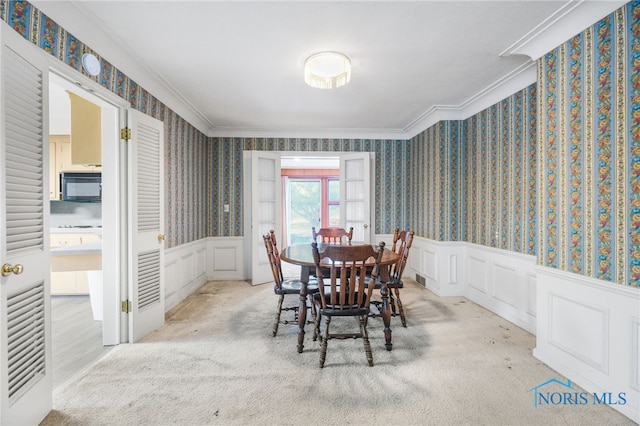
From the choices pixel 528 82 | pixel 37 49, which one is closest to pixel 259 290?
pixel 37 49

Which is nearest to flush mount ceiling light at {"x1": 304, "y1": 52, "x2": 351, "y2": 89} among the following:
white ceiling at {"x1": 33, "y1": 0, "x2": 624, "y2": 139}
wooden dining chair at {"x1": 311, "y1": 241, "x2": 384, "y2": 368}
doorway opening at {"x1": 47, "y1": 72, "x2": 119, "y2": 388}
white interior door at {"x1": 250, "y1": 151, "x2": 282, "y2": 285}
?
white ceiling at {"x1": 33, "y1": 0, "x2": 624, "y2": 139}

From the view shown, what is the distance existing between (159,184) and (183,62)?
1.17 m

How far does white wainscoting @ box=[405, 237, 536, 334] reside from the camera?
9.42 ft

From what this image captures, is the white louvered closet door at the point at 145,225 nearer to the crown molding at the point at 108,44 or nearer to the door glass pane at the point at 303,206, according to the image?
the crown molding at the point at 108,44

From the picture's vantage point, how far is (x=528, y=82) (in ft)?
9.34

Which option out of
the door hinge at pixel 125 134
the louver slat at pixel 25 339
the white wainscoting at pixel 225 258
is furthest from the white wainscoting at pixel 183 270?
the louver slat at pixel 25 339

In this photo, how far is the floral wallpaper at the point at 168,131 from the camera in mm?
1679

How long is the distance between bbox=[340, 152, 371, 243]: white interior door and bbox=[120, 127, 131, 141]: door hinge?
311 cm

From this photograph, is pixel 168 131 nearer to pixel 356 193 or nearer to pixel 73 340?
pixel 73 340

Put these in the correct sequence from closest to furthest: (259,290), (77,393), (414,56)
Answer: (77,393) < (414,56) < (259,290)

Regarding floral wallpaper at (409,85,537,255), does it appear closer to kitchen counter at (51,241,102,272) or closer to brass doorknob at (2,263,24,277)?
brass doorknob at (2,263,24,277)

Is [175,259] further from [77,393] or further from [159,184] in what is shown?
[77,393]

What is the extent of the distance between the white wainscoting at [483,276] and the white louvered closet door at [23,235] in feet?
12.3

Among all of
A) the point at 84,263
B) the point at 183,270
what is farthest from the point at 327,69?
the point at 183,270
